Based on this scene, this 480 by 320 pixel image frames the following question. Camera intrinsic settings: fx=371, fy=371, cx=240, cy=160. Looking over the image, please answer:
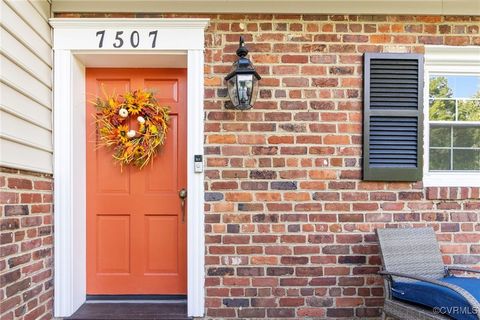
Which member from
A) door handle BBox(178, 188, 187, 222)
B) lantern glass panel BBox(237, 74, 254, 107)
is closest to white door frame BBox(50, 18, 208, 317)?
door handle BBox(178, 188, 187, 222)

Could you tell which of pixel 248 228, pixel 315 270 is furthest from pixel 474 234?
pixel 248 228

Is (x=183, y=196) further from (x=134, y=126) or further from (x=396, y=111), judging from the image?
(x=396, y=111)

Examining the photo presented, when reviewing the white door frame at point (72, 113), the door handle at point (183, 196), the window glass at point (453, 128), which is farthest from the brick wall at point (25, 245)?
the window glass at point (453, 128)

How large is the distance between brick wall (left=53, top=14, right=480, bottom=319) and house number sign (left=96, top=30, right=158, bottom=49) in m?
0.37

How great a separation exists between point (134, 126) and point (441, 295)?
247cm

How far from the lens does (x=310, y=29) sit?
291cm

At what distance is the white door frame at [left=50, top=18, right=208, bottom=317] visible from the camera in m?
2.79

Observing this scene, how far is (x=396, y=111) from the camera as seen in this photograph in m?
2.89

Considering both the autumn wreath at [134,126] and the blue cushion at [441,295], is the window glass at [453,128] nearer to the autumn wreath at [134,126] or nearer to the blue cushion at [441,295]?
the blue cushion at [441,295]

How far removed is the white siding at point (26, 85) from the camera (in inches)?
89.1

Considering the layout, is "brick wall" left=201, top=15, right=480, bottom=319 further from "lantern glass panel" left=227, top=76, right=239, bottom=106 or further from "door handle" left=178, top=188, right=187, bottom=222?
"door handle" left=178, top=188, right=187, bottom=222

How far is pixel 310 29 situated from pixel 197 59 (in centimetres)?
92

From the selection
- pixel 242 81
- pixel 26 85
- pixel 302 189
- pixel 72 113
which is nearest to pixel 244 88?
pixel 242 81

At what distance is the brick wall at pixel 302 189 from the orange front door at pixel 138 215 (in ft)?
1.18
